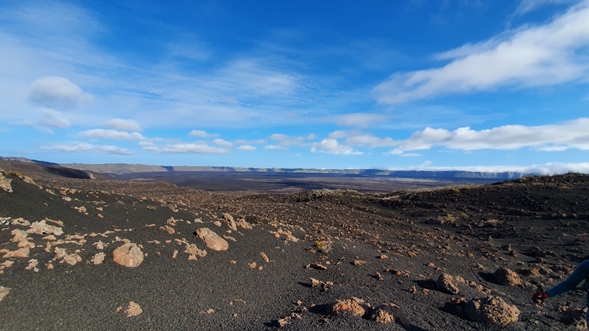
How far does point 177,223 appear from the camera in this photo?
1021cm

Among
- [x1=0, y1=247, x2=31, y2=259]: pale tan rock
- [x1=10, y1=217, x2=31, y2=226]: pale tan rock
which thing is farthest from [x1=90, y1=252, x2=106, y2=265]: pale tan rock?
[x1=10, y1=217, x2=31, y2=226]: pale tan rock

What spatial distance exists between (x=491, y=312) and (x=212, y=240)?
23.1 feet

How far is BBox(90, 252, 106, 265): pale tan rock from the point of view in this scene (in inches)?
252

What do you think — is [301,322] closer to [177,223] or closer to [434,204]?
[177,223]

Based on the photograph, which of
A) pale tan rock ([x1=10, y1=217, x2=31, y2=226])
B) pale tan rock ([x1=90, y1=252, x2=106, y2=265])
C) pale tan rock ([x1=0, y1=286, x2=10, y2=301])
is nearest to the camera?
pale tan rock ([x1=0, y1=286, x2=10, y2=301])

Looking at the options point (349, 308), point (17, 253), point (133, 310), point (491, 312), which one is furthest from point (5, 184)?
point (491, 312)

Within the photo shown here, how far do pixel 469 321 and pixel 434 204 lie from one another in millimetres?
17521

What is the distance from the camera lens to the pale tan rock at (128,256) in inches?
263

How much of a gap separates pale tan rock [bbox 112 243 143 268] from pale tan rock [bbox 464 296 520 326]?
23.1ft

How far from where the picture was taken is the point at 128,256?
6.80 m

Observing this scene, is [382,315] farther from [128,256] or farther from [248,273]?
[128,256]

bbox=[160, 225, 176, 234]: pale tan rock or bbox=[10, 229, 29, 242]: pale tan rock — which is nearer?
bbox=[10, 229, 29, 242]: pale tan rock

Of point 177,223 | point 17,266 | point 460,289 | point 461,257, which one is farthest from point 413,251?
point 17,266

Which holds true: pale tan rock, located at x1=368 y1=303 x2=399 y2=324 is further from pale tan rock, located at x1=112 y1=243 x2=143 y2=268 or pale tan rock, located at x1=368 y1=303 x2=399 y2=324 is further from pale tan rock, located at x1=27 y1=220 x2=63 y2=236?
pale tan rock, located at x1=27 y1=220 x2=63 y2=236
